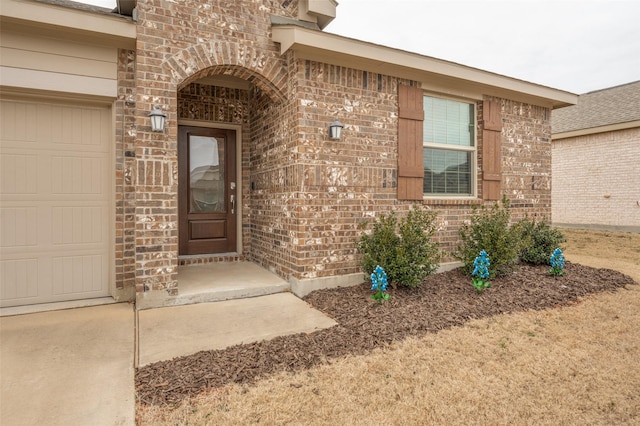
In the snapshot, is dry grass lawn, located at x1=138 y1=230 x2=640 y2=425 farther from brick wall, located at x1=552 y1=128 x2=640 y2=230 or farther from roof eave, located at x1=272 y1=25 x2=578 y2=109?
brick wall, located at x1=552 y1=128 x2=640 y2=230

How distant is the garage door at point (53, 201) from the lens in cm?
357

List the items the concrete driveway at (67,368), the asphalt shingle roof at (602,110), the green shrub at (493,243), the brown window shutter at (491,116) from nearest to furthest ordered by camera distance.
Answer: the concrete driveway at (67,368), the green shrub at (493,243), the brown window shutter at (491,116), the asphalt shingle roof at (602,110)

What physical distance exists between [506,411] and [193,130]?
201 inches

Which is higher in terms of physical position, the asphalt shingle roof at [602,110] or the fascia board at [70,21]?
the asphalt shingle roof at [602,110]

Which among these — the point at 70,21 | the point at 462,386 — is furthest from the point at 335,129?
the point at 462,386

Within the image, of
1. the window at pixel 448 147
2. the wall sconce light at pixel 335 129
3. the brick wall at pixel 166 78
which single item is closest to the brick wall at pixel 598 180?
the window at pixel 448 147

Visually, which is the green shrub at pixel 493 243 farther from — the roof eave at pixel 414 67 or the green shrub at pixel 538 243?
the roof eave at pixel 414 67

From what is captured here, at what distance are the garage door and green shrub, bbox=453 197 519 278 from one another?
4.55 m

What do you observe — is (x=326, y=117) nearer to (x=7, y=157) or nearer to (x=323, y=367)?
(x=323, y=367)

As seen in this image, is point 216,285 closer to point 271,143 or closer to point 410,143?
point 271,143

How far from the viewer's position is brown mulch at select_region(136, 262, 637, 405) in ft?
7.49

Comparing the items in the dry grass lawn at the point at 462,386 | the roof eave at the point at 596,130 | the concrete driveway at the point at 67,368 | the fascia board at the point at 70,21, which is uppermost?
the roof eave at the point at 596,130

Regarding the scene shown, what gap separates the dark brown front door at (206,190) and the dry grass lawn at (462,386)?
3.49 meters

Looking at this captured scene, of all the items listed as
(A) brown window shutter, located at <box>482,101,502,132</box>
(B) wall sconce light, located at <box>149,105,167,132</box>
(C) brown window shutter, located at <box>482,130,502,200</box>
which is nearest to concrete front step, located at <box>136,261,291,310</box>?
(B) wall sconce light, located at <box>149,105,167,132</box>
